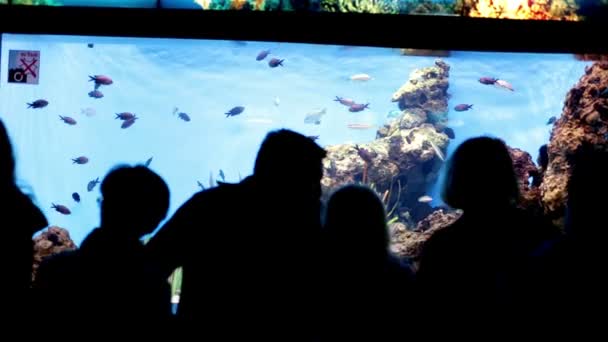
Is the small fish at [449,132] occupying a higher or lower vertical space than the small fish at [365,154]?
higher

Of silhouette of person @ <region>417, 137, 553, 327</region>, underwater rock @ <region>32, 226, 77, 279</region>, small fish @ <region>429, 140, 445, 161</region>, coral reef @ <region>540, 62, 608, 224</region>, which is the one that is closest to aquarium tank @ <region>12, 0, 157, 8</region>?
silhouette of person @ <region>417, 137, 553, 327</region>

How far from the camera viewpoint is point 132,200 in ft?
7.40

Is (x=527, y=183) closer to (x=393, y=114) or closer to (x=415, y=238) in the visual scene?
(x=415, y=238)

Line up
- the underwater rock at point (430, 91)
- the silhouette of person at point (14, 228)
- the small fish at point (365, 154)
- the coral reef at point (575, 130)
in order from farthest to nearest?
1. the underwater rock at point (430, 91)
2. the small fish at point (365, 154)
3. the coral reef at point (575, 130)
4. the silhouette of person at point (14, 228)

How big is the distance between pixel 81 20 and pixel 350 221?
3.06 metres

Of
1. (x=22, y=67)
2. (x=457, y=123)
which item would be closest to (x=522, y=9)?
(x=22, y=67)

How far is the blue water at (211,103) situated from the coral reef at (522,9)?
317 inches

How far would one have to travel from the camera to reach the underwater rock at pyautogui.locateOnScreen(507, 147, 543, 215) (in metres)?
6.96

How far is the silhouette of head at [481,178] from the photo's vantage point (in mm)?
2475

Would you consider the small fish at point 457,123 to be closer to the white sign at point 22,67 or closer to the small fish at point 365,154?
the small fish at point 365,154

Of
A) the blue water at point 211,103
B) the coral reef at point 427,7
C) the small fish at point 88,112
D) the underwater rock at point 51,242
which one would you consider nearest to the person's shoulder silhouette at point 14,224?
the coral reef at point 427,7

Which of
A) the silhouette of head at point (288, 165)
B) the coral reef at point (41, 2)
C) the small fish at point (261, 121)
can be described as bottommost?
the small fish at point (261, 121)

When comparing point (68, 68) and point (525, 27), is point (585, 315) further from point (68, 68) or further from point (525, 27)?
point (68, 68)

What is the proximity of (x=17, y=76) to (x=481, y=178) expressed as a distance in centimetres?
413
